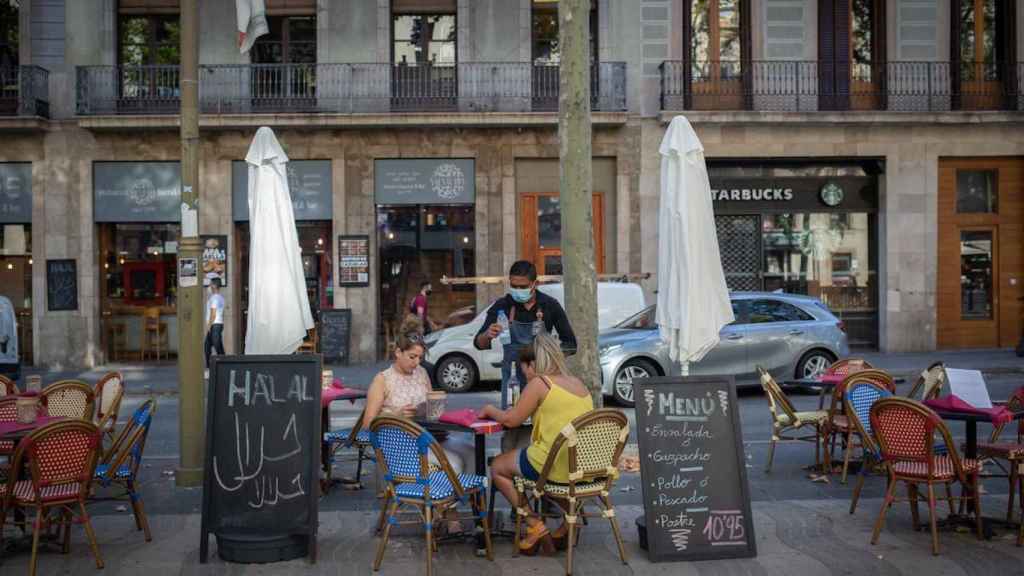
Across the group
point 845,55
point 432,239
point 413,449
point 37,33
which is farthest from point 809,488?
point 37,33

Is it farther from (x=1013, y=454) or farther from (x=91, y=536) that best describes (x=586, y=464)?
(x=91, y=536)

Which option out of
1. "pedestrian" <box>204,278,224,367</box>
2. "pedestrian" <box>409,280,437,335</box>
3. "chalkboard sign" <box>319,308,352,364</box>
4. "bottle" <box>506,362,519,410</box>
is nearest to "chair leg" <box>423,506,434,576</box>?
"bottle" <box>506,362,519,410</box>

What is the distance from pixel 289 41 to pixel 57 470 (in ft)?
58.6

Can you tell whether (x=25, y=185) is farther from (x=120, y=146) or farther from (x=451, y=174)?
(x=451, y=174)

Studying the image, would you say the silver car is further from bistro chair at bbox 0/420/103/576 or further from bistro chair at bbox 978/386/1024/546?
bistro chair at bbox 0/420/103/576

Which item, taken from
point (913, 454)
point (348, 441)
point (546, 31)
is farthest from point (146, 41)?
point (913, 454)

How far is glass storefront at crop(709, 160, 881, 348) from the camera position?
912 inches

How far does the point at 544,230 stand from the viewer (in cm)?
2267

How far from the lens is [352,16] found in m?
22.5

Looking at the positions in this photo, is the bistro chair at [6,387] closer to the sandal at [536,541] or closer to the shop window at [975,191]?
the sandal at [536,541]

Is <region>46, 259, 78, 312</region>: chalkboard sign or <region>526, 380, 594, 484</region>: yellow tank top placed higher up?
<region>46, 259, 78, 312</region>: chalkboard sign

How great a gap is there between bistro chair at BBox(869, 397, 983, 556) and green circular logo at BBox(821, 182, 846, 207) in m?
16.9

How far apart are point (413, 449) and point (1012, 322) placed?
67.9ft

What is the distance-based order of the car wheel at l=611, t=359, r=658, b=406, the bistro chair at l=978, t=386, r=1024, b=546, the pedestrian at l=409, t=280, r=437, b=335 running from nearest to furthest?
the bistro chair at l=978, t=386, r=1024, b=546, the car wheel at l=611, t=359, r=658, b=406, the pedestrian at l=409, t=280, r=437, b=335
